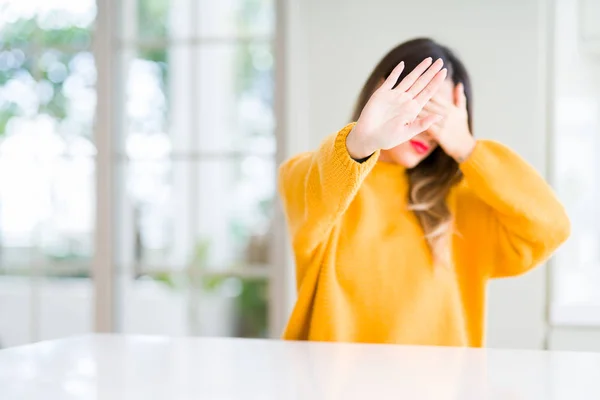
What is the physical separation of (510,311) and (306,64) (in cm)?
113

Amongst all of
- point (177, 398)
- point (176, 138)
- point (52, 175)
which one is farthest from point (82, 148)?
point (177, 398)

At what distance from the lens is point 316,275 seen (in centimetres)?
128

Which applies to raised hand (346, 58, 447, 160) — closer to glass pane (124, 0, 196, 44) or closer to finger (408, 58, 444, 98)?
finger (408, 58, 444, 98)

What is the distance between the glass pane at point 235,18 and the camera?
269 centimetres

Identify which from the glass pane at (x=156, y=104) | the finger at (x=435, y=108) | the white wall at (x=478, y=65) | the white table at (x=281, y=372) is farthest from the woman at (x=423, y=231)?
the glass pane at (x=156, y=104)

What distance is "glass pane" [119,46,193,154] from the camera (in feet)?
9.19

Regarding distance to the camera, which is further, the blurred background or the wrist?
the blurred background

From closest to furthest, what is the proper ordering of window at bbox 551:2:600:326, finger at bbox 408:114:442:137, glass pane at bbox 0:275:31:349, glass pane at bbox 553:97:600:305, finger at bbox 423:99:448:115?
finger at bbox 408:114:442:137, finger at bbox 423:99:448:115, window at bbox 551:2:600:326, glass pane at bbox 553:97:600:305, glass pane at bbox 0:275:31:349

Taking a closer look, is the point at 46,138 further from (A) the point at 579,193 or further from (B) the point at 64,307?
(A) the point at 579,193

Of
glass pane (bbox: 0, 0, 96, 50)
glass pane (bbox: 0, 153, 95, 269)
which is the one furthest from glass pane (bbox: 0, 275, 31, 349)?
glass pane (bbox: 0, 0, 96, 50)

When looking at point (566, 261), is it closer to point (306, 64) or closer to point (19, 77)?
point (306, 64)

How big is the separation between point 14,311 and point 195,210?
3.62ft

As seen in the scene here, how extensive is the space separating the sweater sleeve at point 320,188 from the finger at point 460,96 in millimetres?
311

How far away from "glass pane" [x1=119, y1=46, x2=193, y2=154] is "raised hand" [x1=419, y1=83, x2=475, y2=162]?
1.62 m
